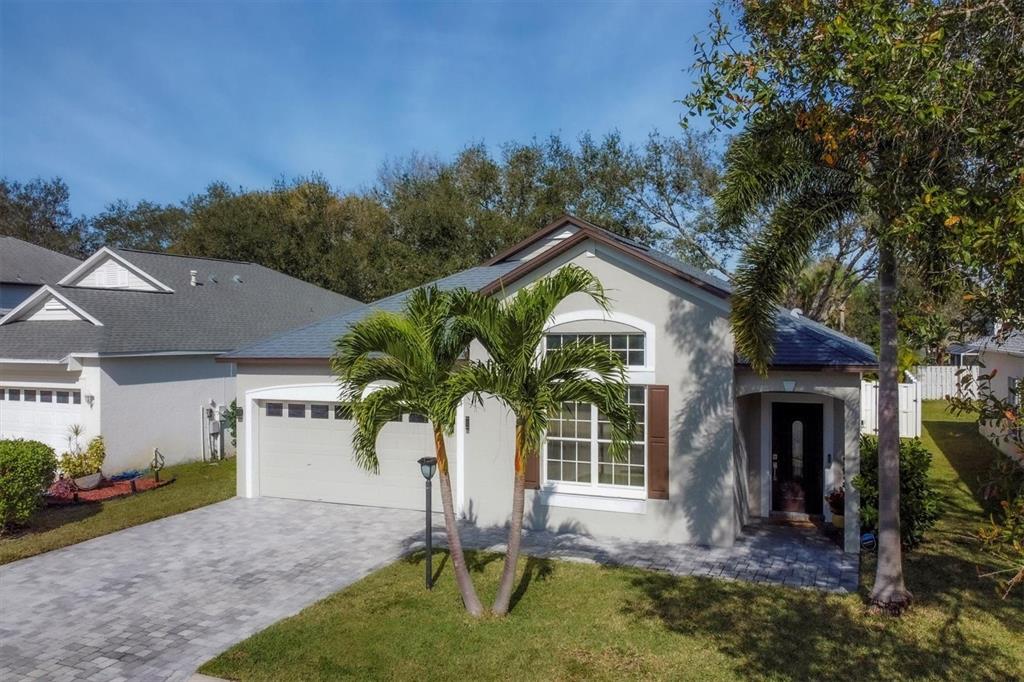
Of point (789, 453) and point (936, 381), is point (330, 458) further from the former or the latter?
point (936, 381)

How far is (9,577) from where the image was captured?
10289 mm

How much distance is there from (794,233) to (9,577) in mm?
12145

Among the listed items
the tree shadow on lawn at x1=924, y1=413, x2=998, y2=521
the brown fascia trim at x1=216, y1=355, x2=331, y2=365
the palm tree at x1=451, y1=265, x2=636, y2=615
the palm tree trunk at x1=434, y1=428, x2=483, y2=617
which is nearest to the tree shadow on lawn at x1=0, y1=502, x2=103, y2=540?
the brown fascia trim at x1=216, y1=355, x2=331, y2=365

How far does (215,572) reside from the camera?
10539 millimetres

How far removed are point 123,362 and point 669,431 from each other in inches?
538

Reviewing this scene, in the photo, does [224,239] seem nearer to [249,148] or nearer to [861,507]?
[249,148]

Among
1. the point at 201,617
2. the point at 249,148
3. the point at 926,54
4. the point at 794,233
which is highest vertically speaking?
the point at 249,148

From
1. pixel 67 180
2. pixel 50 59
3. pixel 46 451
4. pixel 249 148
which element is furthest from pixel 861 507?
pixel 67 180

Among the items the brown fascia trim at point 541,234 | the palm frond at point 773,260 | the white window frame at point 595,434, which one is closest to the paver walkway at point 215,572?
the white window frame at point 595,434

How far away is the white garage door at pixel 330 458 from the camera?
46.8ft

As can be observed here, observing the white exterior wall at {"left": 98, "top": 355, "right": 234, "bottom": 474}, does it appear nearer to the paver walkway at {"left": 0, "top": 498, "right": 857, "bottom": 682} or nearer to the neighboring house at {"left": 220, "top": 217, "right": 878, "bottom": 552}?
the paver walkway at {"left": 0, "top": 498, "right": 857, "bottom": 682}

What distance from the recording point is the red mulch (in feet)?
48.5

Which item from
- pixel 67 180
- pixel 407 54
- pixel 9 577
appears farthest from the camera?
pixel 67 180

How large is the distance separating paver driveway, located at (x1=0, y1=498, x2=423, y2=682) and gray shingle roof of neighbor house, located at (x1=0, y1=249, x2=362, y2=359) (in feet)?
20.8
